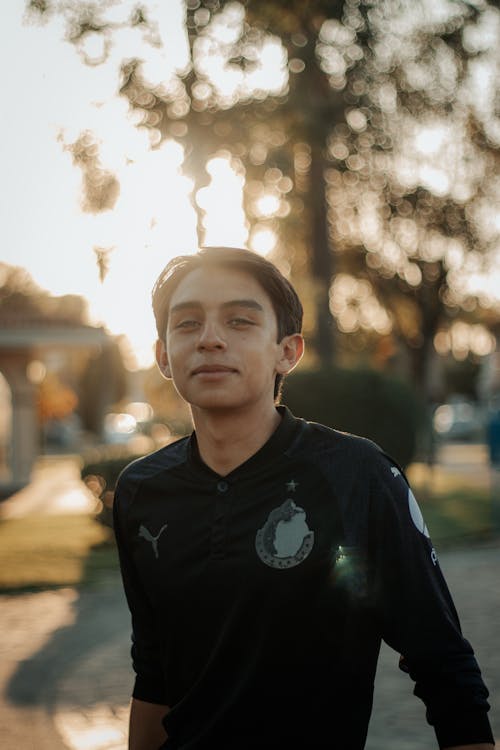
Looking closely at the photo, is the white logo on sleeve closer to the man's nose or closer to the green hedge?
the man's nose

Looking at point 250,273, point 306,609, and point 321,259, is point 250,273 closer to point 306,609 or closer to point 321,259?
point 306,609

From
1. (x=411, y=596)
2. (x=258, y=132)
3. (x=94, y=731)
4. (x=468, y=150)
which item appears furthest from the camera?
(x=468, y=150)

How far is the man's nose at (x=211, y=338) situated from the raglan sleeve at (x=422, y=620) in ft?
1.43

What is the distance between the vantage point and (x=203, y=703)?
2.10m

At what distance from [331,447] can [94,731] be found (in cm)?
403

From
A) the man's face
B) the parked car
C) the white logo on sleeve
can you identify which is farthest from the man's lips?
the parked car

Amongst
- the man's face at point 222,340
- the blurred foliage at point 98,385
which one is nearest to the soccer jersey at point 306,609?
the man's face at point 222,340

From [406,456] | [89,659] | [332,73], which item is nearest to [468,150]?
[332,73]

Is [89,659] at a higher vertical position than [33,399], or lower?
lower

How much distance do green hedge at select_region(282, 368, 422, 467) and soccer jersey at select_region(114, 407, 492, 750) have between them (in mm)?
15561

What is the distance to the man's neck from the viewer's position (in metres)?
2.24

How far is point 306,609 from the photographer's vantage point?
204 centimetres

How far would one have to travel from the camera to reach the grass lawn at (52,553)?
11422 millimetres

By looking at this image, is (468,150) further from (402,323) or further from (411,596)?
(411,596)
